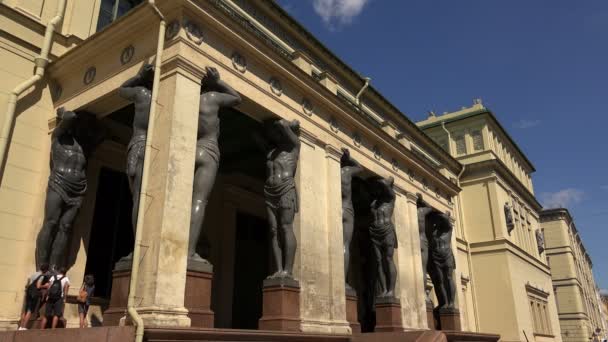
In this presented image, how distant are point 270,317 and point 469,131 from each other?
23952 millimetres

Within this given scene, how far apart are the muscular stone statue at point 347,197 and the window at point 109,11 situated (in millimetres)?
6833

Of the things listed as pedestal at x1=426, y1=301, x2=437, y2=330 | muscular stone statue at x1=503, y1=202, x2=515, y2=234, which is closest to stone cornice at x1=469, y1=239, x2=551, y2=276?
muscular stone statue at x1=503, y1=202, x2=515, y2=234

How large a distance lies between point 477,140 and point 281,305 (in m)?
23.5

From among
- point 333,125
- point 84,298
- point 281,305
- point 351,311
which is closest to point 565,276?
point 351,311

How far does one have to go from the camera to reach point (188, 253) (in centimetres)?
791

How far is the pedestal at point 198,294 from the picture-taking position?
24.8 ft

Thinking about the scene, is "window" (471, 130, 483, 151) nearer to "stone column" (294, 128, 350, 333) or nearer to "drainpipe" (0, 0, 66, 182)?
"stone column" (294, 128, 350, 333)

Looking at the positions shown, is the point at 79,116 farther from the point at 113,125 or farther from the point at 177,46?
the point at 177,46

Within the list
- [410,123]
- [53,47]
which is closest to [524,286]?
[410,123]

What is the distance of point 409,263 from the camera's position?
14820 millimetres

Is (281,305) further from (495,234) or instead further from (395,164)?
(495,234)

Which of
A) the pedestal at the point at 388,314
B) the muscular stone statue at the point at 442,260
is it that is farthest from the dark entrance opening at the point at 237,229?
the muscular stone statue at the point at 442,260

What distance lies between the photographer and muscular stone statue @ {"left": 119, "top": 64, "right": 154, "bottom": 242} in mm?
8180

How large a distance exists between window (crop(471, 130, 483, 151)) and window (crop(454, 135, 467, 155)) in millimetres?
593
